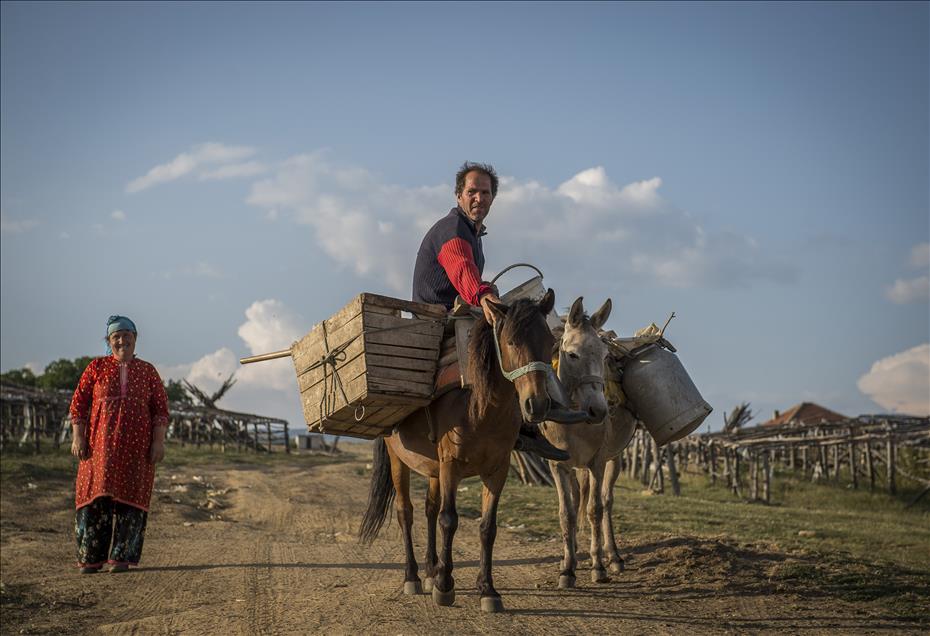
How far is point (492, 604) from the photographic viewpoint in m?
5.67

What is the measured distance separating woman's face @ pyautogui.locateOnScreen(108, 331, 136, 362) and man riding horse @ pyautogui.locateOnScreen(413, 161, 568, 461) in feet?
10.5

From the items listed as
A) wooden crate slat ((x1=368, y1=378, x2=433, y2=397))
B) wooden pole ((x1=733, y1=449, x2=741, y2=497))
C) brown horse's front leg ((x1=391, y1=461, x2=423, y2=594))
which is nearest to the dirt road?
brown horse's front leg ((x1=391, y1=461, x2=423, y2=594))

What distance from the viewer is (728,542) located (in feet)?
29.0

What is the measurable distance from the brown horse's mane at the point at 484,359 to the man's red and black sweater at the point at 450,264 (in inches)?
14.1

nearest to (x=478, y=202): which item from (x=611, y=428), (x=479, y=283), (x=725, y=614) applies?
(x=479, y=283)

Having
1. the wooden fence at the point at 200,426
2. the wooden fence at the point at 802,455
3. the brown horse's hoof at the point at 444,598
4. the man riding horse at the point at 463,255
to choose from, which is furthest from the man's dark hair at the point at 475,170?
the wooden fence at the point at 200,426

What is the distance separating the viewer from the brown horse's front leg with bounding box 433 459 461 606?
5.78m

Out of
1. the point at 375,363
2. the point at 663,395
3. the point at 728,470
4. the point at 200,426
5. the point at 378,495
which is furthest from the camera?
the point at 200,426

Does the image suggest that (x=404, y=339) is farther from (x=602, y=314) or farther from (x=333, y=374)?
(x=602, y=314)

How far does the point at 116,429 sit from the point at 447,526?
4029mm

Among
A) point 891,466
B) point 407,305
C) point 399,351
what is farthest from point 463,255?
point 891,466

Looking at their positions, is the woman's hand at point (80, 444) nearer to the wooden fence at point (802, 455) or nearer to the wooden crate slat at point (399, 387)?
the wooden crate slat at point (399, 387)

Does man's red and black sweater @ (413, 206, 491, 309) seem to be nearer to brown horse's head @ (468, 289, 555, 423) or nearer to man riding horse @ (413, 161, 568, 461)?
man riding horse @ (413, 161, 568, 461)

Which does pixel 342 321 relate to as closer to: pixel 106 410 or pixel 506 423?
pixel 506 423
